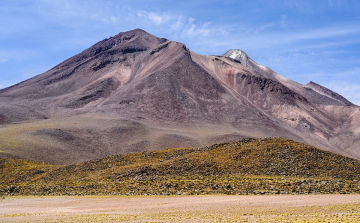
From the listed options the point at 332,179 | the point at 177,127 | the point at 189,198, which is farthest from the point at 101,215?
the point at 177,127

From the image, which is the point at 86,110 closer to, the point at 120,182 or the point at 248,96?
the point at 248,96

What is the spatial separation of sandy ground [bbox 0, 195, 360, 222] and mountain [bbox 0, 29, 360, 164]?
52470 millimetres

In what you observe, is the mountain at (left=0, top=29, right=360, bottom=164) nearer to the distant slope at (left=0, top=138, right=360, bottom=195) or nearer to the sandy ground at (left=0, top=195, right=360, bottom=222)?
the distant slope at (left=0, top=138, right=360, bottom=195)

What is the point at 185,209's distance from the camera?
27953 mm

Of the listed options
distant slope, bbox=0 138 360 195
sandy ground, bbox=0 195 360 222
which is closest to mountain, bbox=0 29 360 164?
distant slope, bbox=0 138 360 195

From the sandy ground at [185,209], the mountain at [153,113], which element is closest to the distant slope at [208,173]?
the sandy ground at [185,209]

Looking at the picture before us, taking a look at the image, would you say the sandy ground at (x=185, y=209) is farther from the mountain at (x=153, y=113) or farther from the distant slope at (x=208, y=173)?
the mountain at (x=153, y=113)

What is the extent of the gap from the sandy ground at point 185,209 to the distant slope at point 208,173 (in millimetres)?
3367

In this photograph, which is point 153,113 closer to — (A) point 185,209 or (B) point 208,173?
(B) point 208,173

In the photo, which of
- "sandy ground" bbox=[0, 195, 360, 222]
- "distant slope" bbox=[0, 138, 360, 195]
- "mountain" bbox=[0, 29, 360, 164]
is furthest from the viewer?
"mountain" bbox=[0, 29, 360, 164]

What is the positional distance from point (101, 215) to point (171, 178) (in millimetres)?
16858

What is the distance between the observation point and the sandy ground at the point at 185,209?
77.3ft

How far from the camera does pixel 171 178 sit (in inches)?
1663

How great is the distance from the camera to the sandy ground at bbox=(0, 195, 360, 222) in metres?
23.6
